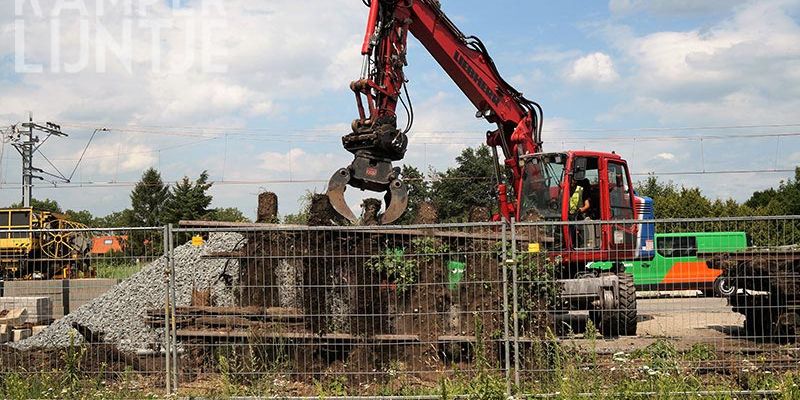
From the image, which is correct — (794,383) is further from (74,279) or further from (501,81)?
(501,81)

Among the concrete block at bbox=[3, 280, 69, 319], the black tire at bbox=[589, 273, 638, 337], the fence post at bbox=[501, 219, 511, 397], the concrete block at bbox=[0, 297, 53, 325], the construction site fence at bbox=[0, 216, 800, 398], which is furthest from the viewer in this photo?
the concrete block at bbox=[0, 297, 53, 325]

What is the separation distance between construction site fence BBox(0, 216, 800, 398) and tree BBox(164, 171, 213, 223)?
123 ft

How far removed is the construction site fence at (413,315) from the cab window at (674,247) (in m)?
0.04

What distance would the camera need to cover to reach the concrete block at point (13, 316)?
12695 mm

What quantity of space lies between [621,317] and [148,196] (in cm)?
4980

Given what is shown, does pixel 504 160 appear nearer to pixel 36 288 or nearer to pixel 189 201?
pixel 36 288

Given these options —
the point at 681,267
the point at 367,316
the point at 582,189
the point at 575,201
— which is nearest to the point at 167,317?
the point at 367,316

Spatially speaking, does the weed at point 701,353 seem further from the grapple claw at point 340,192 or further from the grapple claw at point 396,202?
the grapple claw at point 340,192

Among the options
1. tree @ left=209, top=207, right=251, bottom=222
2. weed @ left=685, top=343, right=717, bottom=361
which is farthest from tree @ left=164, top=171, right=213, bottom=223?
weed @ left=685, top=343, right=717, bottom=361

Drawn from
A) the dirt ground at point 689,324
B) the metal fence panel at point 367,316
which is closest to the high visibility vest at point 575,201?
the dirt ground at point 689,324

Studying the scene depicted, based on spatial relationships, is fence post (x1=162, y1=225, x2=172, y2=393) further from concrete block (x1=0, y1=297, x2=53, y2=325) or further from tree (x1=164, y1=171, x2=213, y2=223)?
tree (x1=164, y1=171, x2=213, y2=223)

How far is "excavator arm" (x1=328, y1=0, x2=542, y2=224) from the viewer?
37.8ft

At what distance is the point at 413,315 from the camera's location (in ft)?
26.6

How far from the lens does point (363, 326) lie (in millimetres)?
8156
